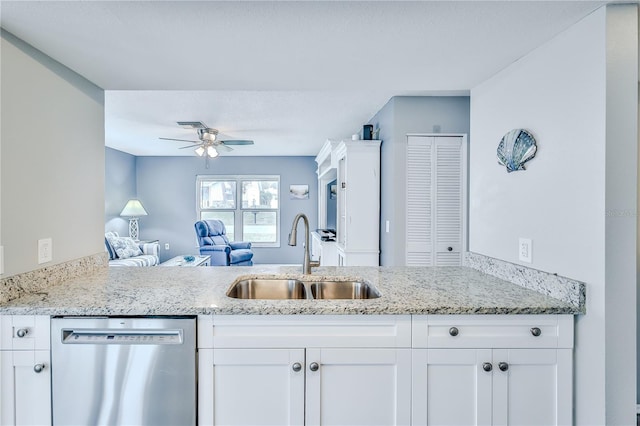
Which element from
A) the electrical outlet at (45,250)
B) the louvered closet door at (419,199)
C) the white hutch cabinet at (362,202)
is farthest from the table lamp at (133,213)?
the louvered closet door at (419,199)

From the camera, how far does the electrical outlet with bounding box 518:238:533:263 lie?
5.44ft

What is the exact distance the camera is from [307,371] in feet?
4.65

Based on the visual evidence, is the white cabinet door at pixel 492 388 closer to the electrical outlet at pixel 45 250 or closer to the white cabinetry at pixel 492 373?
the white cabinetry at pixel 492 373

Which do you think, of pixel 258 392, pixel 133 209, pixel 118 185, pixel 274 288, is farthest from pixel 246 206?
pixel 258 392

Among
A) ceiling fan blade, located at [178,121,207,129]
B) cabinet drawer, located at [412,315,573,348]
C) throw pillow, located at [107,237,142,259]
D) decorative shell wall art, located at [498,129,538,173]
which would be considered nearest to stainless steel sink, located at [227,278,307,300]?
cabinet drawer, located at [412,315,573,348]

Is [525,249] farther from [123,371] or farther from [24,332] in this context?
[24,332]

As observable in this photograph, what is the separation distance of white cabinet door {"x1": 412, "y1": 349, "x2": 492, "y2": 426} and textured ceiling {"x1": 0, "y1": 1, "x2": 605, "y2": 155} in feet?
4.46

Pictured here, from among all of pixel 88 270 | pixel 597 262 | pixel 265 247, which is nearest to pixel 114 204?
pixel 265 247

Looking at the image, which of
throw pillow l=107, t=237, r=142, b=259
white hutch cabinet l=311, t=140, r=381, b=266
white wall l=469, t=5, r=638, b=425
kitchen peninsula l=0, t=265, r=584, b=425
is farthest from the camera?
throw pillow l=107, t=237, r=142, b=259

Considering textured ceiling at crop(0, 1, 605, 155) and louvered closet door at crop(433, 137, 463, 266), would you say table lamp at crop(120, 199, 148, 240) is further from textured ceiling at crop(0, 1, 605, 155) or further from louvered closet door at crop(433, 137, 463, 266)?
louvered closet door at crop(433, 137, 463, 266)

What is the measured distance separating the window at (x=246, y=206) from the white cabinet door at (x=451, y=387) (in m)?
6.25

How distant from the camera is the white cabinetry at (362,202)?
371cm

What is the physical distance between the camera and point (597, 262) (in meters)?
1.33

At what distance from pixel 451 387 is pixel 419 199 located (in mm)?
2103
